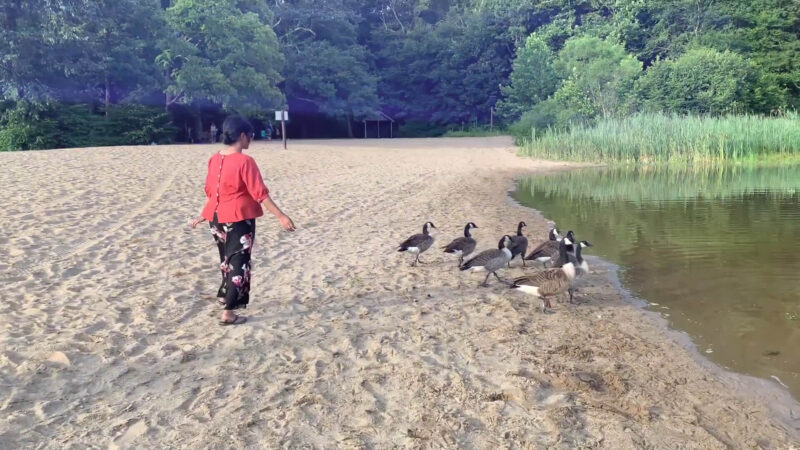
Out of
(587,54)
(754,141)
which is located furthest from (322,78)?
(754,141)

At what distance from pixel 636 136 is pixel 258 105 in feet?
88.3

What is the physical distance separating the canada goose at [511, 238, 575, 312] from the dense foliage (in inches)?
1288

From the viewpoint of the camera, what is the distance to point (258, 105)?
150 ft

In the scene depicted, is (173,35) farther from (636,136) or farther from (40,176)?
(636,136)

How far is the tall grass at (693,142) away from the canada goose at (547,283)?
23414 mm

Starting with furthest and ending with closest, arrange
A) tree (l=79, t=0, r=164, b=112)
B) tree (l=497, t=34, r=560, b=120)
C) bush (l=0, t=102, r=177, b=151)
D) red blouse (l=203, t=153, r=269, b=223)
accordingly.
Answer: tree (l=497, t=34, r=560, b=120) → tree (l=79, t=0, r=164, b=112) → bush (l=0, t=102, r=177, b=151) → red blouse (l=203, t=153, r=269, b=223)

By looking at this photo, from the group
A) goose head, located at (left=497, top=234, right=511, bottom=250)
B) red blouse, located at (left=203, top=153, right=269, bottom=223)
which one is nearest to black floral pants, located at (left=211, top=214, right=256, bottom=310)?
red blouse, located at (left=203, top=153, right=269, bottom=223)

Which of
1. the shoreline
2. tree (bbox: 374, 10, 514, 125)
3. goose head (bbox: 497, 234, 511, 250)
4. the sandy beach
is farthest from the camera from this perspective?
tree (bbox: 374, 10, 514, 125)

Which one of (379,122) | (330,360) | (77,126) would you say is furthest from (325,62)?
(330,360)

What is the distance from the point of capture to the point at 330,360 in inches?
215

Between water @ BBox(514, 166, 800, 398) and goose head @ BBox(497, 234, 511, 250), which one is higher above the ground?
goose head @ BBox(497, 234, 511, 250)

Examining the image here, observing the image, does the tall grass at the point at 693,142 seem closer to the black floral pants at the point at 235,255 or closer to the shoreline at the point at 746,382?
the shoreline at the point at 746,382

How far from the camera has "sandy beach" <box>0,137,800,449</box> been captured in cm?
429

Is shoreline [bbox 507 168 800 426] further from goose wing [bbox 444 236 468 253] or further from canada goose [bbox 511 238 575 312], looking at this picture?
goose wing [bbox 444 236 468 253]
